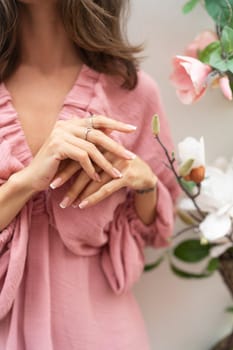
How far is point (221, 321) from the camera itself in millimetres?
1311

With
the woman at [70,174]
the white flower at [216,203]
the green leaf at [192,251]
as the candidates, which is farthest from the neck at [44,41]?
the green leaf at [192,251]

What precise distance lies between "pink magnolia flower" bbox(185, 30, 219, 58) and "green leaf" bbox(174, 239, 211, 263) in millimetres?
419

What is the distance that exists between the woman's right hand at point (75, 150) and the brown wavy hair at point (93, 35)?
160 millimetres

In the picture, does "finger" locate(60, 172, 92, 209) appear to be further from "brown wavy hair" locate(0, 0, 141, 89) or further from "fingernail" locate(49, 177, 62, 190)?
"brown wavy hair" locate(0, 0, 141, 89)

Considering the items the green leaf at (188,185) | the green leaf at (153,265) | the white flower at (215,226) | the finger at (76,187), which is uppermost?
the finger at (76,187)

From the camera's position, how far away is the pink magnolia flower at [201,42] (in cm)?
106

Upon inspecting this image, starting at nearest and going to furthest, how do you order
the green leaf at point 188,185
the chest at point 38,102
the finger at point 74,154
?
the finger at point 74,154
the chest at point 38,102
the green leaf at point 188,185

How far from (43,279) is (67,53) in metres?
0.42

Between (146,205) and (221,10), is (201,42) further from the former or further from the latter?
(146,205)

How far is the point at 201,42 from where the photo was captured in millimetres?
1070

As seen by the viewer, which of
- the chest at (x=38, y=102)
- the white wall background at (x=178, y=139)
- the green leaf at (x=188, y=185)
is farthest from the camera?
the white wall background at (x=178, y=139)

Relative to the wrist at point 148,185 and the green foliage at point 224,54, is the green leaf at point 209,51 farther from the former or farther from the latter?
the wrist at point 148,185

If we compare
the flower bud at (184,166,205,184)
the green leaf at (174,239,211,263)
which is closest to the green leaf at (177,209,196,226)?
the green leaf at (174,239,211,263)

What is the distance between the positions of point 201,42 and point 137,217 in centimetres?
39
